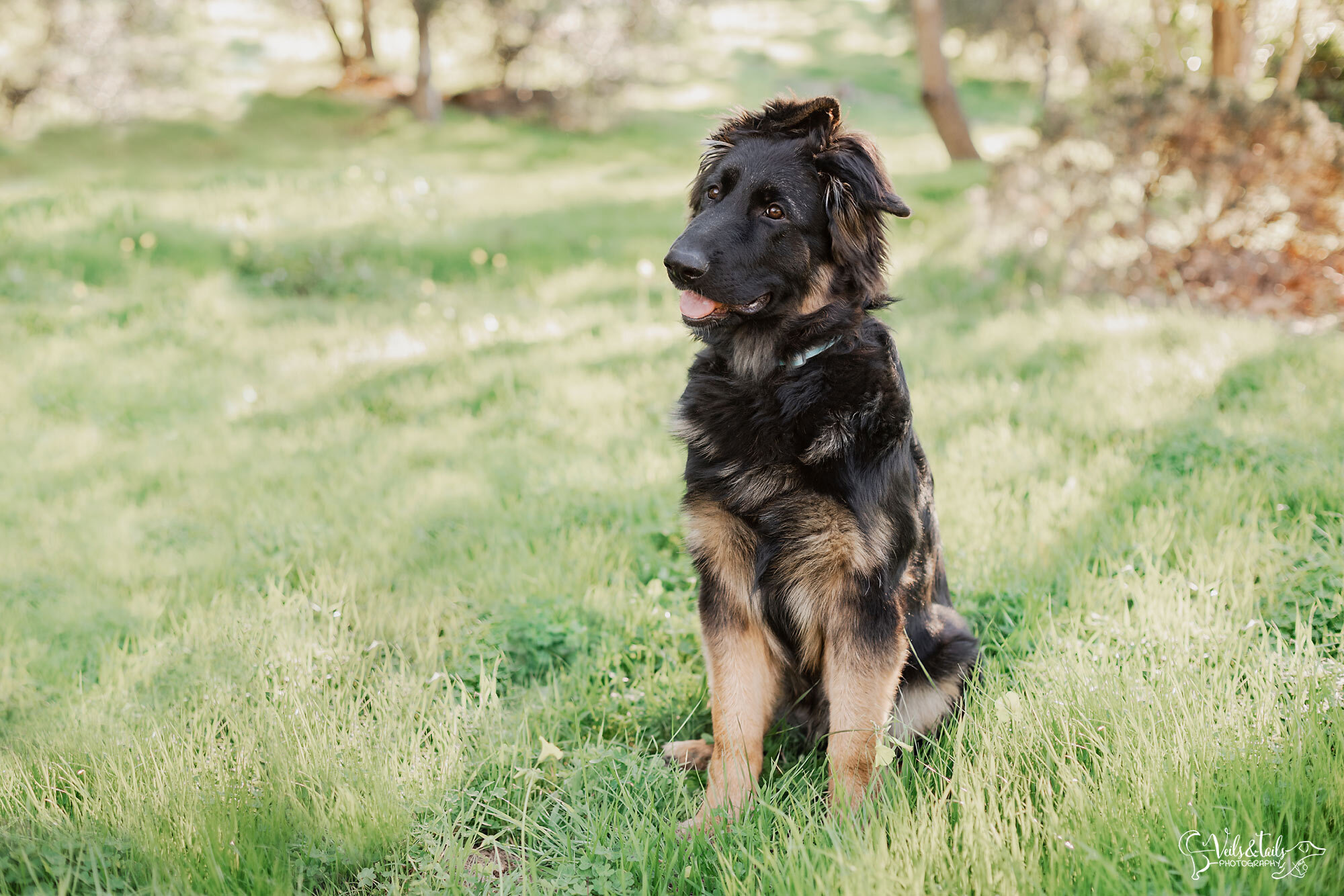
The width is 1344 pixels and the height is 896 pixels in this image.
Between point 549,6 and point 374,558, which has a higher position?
point 549,6

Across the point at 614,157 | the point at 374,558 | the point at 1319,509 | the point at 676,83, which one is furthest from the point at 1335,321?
the point at 676,83

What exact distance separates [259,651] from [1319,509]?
4.36 metres

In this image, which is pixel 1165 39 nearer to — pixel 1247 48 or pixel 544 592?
pixel 1247 48

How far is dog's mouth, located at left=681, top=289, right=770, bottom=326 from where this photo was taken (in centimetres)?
265

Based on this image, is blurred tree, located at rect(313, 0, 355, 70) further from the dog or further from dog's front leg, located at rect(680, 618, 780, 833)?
dog's front leg, located at rect(680, 618, 780, 833)

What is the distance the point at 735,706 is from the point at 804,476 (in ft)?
2.32

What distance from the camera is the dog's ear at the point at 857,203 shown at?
103 inches

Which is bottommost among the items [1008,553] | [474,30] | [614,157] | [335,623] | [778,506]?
[335,623]

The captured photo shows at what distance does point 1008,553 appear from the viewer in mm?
3564

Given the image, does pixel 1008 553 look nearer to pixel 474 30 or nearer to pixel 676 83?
pixel 474 30

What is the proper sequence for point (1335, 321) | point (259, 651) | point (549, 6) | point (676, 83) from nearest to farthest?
1. point (259, 651)
2. point (1335, 321)
3. point (549, 6)
4. point (676, 83)

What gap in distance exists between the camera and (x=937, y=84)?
13.3 metres

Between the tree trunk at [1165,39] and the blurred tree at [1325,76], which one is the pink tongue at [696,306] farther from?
the tree trunk at [1165,39]

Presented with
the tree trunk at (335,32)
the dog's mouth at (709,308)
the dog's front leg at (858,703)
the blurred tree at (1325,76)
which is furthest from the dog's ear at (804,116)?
the tree trunk at (335,32)
